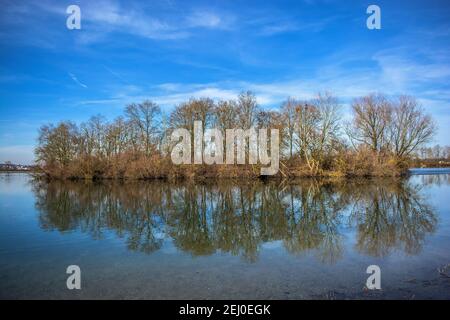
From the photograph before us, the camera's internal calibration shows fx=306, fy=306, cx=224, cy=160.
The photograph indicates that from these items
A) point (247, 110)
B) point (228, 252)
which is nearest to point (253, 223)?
point (228, 252)

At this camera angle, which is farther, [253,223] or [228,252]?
[253,223]

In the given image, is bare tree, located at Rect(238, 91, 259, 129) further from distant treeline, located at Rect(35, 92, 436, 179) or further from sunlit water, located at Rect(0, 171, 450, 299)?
sunlit water, located at Rect(0, 171, 450, 299)

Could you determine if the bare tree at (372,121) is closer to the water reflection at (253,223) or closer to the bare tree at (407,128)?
the bare tree at (407,128)

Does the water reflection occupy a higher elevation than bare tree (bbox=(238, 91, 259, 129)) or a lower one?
lower

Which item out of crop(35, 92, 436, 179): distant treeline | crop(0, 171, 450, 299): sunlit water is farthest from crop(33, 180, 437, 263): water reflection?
crop(35, 92, 436, 179): distant treeline

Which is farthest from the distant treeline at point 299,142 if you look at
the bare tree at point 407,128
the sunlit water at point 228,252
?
the sunlit water at point 228,252

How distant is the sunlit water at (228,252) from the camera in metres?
4.53

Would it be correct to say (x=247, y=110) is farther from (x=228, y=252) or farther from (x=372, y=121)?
(x=228, y=252)

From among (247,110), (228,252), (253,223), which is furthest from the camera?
(247,110)

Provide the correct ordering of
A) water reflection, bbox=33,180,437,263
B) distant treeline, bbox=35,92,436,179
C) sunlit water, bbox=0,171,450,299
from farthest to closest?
distant treeline, bbox=35,92,436,179 → water reflection, bbox=33,180,437,263 → sunlit water, bbox=0,171,450,299

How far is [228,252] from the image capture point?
21.4ft

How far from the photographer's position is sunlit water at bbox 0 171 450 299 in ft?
14.9
